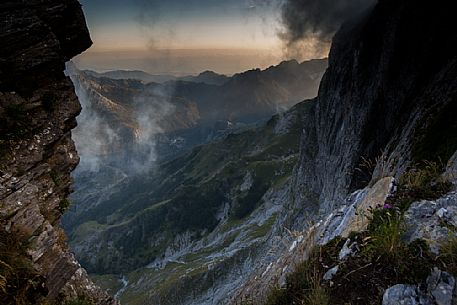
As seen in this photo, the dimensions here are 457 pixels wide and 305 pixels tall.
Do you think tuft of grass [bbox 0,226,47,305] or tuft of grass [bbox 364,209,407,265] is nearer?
tuft of grass [bbox 364,209,407,265]

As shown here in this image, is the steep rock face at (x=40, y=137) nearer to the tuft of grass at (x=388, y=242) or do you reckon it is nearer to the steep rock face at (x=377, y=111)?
the steep rock face at (x=377, y=111)

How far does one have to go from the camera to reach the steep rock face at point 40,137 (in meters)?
14.3

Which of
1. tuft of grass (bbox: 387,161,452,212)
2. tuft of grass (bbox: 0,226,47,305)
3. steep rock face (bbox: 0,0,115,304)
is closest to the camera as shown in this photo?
tuft of grass (bbox: 387,161,452,212)

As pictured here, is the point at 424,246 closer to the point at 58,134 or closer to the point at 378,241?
the point at 378,241

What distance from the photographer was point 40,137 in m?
18.1

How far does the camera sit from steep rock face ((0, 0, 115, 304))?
14.3 meters

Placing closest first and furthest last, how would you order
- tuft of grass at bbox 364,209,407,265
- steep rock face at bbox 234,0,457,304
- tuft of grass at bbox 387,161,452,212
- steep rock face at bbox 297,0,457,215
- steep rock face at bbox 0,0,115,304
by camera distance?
tuft of grass at bbox 364,209,407,265
tuft of grass at bbox 387,161,452,212
steep rock face at bbox 234,0,457,304
steep rock face at bbox 0,0,115,304
steep rock face at bbox 297,0,457,215

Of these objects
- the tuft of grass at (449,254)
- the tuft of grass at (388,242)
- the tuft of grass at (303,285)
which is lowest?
Answer: the tuft of grass at (303,285)

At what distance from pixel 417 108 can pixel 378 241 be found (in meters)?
36.1

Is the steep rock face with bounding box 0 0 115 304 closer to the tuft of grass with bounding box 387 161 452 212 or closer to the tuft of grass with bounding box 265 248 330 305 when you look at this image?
the tuft of grass with bounding box 265 248 330 305

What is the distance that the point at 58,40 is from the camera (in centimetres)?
2003

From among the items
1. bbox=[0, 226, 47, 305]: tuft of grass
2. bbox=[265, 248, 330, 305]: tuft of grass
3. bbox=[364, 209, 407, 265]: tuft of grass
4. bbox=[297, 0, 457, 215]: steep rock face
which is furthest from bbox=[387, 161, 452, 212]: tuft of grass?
bbox=[0, 226, 47, 305]: tuft of grass

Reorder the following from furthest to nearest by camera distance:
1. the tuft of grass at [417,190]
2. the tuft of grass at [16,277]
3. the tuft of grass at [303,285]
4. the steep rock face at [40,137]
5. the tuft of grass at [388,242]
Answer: the steep rock face at [40,137], the tuft of grass at [16,277], the tuft of grass at [417,190], the tuft of grass at [303,285], the tuft of grass at [388,242]

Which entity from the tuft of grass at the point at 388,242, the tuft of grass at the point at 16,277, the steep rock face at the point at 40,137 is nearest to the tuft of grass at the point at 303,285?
the tuft of grass at the point at 388,242
